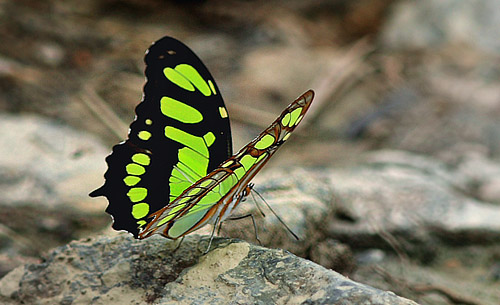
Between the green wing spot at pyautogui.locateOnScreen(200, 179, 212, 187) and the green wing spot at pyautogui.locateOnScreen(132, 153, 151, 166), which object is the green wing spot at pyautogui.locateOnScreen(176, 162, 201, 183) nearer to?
the green wing spot at pyautogui.locateOnScreen(132, 153, 151, 166)

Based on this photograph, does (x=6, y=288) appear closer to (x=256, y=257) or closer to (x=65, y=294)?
(x=65, y=294)

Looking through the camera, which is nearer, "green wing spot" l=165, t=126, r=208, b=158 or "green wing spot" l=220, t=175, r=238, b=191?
"green wing spot" l=220, t=175, r=238, b=191

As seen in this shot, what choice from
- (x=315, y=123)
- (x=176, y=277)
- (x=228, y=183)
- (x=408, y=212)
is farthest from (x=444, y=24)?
(x=176, y=277)

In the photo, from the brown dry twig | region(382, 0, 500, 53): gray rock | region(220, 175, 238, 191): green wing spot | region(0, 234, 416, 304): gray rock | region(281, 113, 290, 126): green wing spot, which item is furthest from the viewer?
region(382, 0, 500, 53): gray rock

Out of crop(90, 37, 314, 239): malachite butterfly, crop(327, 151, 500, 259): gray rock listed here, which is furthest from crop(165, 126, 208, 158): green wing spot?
crop(327, 151, 500, 259): gray rock

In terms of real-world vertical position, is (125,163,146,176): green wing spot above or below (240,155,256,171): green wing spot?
above
